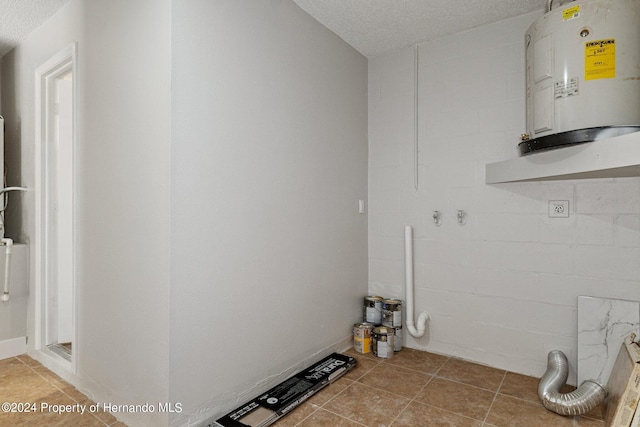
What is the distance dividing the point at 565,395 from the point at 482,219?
1.16m

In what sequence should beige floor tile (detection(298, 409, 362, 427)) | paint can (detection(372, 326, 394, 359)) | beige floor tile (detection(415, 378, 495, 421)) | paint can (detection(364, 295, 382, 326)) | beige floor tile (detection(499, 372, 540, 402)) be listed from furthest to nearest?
paint can (detection(364, 295, 382, 326)) → paint can (detection(372, 326, 394, 359)) → beige floor tile (detection(499, 372, 540, 402)) → beige floor tile (detection(415, 378, 495, 421)) → beige floor tile (detection(298, 409, 362, 427))

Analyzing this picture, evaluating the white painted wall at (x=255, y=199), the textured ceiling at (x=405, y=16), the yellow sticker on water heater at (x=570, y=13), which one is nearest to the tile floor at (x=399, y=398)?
the white painted wall at (x=255, y=199)

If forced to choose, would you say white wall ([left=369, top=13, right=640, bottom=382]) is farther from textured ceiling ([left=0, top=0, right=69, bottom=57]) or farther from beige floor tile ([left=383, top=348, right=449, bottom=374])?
textured ceiling ([left=0, top=0, right=69, bottom=57])

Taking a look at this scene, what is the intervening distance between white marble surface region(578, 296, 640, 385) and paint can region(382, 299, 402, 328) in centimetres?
116

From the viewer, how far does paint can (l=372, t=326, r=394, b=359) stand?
2.71 metres

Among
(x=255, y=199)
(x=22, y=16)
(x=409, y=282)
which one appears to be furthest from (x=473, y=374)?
(x=22, y=16)

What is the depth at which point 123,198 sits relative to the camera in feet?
6.19

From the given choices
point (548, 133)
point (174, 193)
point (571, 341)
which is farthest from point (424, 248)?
point (174, 193)

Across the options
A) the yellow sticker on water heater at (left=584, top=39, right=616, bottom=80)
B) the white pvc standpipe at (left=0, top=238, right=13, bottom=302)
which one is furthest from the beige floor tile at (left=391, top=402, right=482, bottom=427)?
the white pvc standpipe at (left=0, top=238, right=13, bottom=302)

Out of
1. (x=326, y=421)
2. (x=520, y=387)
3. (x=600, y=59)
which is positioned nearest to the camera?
(x=600, y=59)

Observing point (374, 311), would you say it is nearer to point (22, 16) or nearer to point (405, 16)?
point (405, 16)

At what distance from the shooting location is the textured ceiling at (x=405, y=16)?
2.37 m

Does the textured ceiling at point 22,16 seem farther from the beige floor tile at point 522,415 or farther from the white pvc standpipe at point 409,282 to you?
the beige floor tile at point 522,415

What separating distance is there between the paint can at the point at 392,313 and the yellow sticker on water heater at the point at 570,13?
6.82 ft
